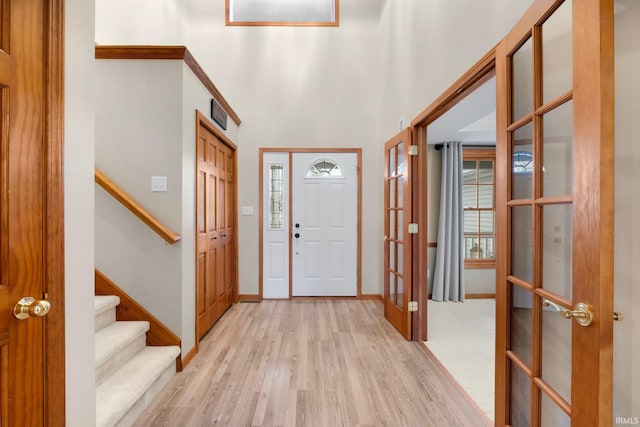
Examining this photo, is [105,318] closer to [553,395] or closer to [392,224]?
[553,395]

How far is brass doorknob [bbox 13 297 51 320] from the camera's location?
3.15ft

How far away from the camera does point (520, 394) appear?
1376 millimetres

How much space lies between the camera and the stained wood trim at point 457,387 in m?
1.78

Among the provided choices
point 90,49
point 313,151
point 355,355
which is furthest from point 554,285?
point 313,151

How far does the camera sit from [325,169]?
14.2 feet

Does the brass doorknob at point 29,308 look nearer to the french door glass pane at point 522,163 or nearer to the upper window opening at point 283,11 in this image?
the french door glass pane at point 522,163

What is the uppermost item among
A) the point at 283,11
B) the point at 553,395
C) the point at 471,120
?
the point at 283,11

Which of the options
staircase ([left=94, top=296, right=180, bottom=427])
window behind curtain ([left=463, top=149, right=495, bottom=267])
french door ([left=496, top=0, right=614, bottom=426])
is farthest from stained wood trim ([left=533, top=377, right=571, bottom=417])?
window behind curtain ([left=463, top=149, right=495, bottom=267])

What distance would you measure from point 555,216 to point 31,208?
6.16ft

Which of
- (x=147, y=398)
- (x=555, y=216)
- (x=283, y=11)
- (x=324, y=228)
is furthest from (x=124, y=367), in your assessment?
(x=283, y=11)

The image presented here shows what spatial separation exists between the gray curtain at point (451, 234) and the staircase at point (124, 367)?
11.2 feet

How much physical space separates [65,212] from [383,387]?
82.8 inches


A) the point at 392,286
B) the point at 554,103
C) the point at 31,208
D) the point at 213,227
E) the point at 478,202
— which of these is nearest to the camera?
the point at 31,208

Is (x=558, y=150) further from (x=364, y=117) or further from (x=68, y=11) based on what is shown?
(x=364, y=117)
